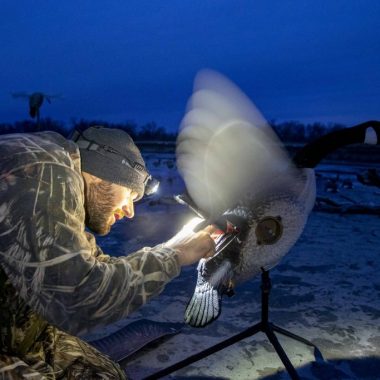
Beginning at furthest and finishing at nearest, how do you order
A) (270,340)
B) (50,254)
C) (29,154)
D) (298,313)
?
(298,313) < (270,340) < (29,154) < (50,254)

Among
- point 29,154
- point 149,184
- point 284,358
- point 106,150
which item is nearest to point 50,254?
point 29,154

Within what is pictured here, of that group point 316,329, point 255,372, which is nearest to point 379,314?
point 316,329

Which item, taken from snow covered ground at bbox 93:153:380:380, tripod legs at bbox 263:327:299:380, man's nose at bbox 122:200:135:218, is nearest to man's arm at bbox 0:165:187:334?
man's nose at bbox 122:200:135:218

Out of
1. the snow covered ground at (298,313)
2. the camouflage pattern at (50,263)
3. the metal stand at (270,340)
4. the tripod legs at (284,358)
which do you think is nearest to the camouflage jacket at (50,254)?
the camouflage pattern at (50,263)

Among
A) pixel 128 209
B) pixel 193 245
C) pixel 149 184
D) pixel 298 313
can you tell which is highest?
pixel 149 184

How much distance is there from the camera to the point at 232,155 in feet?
7.64

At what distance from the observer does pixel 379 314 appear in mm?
4047

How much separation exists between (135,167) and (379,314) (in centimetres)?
346

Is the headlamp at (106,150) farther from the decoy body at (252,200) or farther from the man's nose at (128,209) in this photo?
the decoy body at (252,200)

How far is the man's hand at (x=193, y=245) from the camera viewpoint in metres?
1.85

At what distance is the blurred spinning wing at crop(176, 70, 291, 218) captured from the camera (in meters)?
2.11

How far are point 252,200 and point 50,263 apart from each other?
1.09m

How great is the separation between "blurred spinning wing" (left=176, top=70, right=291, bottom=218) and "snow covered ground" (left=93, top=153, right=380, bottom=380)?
1.73 metres

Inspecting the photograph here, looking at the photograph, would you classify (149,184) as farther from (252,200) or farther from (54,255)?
(54,255)
